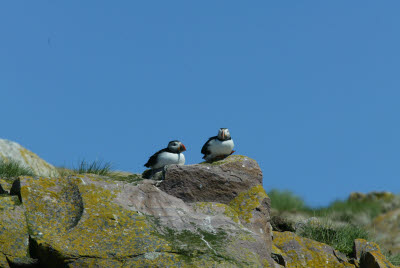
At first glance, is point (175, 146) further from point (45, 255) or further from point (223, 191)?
point (45, 255)

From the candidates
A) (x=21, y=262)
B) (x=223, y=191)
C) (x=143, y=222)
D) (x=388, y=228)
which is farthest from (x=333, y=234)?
(x=388, y=228)

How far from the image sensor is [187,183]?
32.6 ft

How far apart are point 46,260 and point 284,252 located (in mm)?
4567

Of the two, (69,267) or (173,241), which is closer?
(69,267)

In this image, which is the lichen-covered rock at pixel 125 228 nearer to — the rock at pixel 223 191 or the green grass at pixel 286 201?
the rock at pixel 223 191

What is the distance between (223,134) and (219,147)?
0.38 metres

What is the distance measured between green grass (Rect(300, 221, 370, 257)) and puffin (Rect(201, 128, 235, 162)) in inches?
105

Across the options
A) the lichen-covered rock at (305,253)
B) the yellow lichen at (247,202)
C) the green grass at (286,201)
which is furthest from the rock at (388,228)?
the yellow lichen at (247,202)

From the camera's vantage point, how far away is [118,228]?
823cm

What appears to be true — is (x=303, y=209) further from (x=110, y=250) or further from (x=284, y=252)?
(x=110, y=250)

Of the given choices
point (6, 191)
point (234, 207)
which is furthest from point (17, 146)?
point (234, 207)

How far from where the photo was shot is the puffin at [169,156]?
1148 centimetres

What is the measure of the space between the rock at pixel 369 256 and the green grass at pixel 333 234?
1.81 ft

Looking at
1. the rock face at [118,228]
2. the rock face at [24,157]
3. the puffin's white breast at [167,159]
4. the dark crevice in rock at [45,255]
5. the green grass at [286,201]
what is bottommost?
the dark crevice in rock at [45,255]
